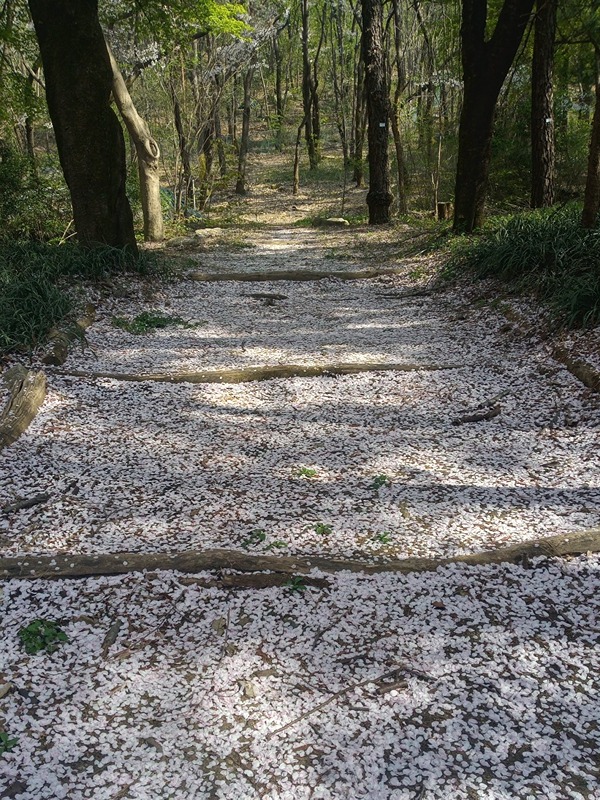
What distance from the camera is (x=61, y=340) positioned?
4691 mm

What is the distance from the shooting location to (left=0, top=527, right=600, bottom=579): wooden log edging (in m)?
2.23

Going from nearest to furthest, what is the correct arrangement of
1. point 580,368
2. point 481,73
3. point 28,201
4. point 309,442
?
point 309,442 < point 580,368 < point 481,73 < point 28,201

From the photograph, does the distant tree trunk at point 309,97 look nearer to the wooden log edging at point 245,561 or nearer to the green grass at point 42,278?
the green grass at point 42,278

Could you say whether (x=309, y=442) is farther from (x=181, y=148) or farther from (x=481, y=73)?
(x=181, y=148)

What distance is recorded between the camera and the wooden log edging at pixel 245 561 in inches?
88.0

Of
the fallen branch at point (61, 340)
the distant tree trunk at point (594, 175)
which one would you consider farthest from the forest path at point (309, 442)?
the distant tree trunk at point (594, 175)

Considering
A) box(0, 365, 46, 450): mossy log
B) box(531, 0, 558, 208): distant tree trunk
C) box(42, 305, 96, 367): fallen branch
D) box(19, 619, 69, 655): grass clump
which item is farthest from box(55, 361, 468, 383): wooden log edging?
box(531, 0, 558, 208): distant tree trunk

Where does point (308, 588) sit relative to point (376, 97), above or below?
below

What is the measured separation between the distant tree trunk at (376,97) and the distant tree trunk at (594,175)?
646 centimetres

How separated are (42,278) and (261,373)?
2.36m

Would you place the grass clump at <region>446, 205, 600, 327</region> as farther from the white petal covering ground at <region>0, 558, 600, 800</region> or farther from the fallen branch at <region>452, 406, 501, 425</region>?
the white petal covering ground at <region>0, 558, 600, 800</region>

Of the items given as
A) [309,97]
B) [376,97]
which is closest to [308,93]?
[309,97]

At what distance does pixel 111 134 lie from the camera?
255 inches

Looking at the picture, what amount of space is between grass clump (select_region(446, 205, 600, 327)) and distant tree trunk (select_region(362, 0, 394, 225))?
196 inches
